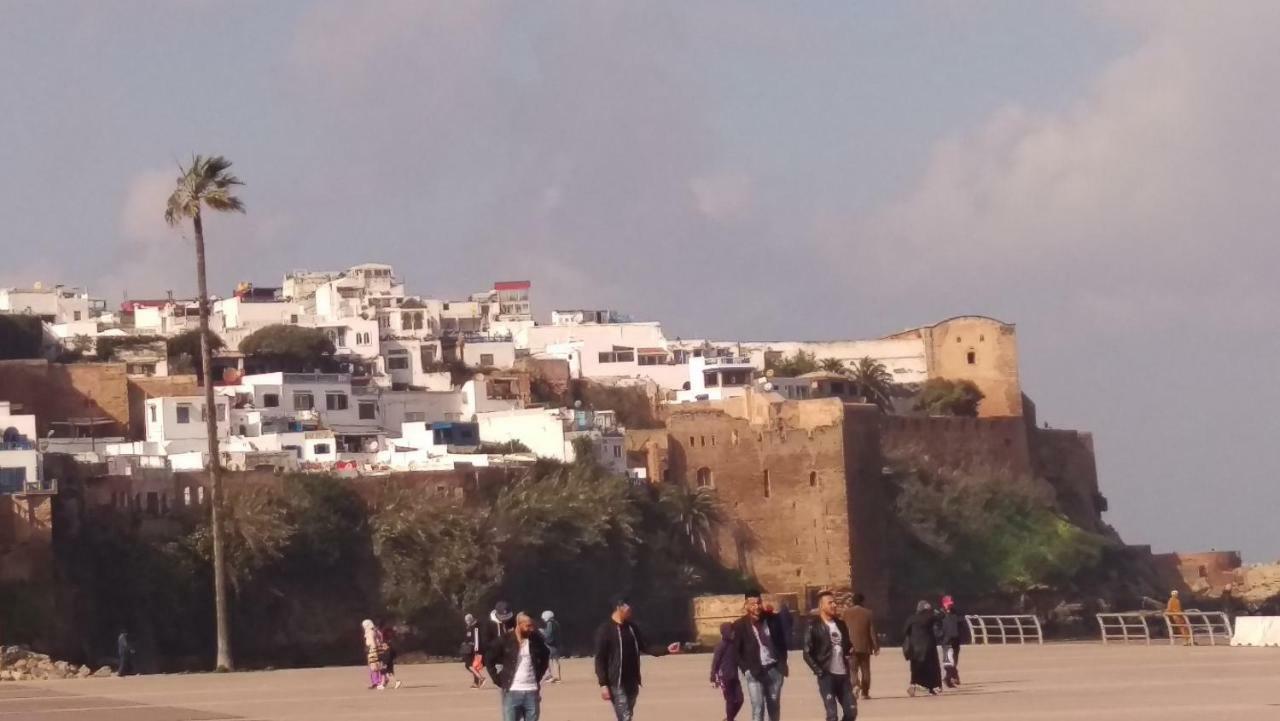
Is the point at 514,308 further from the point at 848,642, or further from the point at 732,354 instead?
the point at 848,642

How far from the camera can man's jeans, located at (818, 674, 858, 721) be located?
59.7 ft

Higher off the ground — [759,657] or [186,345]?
[186,345]

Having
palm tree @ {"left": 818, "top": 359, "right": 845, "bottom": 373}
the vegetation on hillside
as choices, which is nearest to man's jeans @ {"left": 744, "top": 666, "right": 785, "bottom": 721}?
the vegetation on hillside

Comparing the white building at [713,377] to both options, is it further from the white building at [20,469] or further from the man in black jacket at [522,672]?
the man in black jacket at [522,672]

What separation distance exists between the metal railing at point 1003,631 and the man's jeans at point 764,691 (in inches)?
612

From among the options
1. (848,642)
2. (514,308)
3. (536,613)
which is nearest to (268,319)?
(514,308)

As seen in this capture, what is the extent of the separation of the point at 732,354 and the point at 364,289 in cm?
1184

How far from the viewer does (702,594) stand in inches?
2184

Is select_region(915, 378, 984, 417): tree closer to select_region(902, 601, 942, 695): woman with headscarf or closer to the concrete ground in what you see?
the concrete ground

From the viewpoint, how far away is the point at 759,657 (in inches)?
691

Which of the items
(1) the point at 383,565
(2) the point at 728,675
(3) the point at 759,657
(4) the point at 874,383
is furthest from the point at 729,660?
(4) the point at 874,383

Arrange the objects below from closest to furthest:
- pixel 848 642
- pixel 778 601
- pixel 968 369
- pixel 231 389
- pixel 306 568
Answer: pixel 848 642, pixel 306 568, pixel 778 601, pixel 231 389, pixel 968 369

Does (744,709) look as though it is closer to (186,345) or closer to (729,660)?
(729,660)

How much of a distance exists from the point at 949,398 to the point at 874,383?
2.39 meters
